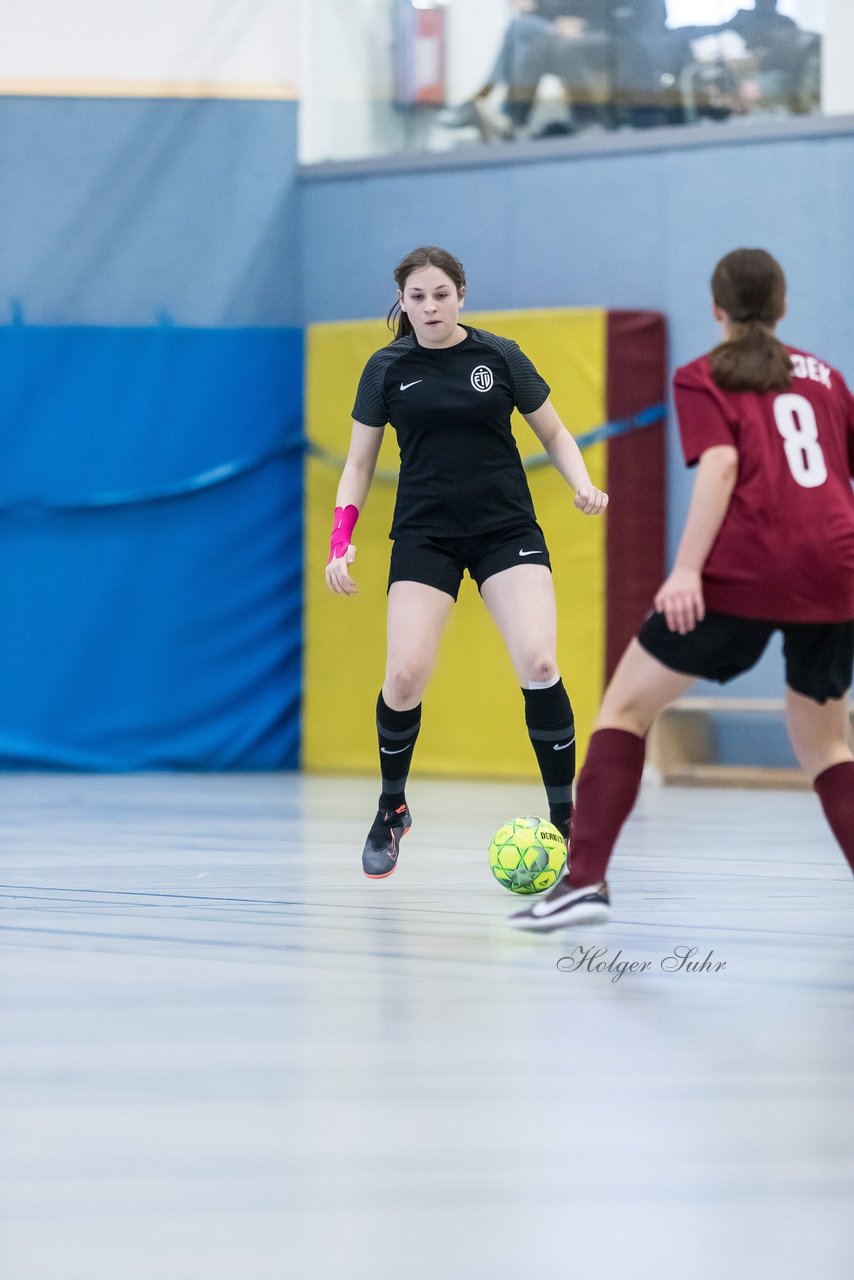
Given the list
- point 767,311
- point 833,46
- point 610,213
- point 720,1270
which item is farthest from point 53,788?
point 720,1270

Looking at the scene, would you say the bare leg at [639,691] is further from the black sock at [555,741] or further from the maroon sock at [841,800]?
the black sock at [555,741]

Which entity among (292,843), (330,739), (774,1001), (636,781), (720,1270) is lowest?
(330,739)

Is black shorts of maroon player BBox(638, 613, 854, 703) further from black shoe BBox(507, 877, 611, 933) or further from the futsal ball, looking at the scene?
the futsal ball

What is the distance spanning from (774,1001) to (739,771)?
497cm

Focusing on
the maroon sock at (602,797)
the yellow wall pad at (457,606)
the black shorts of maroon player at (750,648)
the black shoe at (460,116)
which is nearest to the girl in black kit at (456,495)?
the maroon sock at (602,797)

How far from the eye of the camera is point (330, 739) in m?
9.45

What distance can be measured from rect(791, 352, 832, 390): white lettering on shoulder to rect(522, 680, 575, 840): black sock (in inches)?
53.1

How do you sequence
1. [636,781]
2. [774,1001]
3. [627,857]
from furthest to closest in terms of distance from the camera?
1. [627,857]
2. [636,781]
3. [774,1001]

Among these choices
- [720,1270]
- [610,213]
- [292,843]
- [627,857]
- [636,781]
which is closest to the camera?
[720,1270]

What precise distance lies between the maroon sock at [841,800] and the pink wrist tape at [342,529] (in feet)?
4.98

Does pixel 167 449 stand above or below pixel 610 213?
below

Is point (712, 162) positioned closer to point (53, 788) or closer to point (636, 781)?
point (53, 788)

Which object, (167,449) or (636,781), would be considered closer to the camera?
(636,781)

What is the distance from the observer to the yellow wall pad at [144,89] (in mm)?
9352
